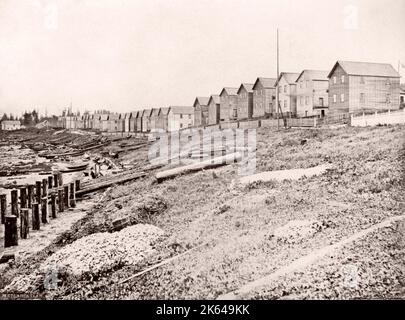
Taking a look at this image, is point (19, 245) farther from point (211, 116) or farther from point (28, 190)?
point (211, 116)

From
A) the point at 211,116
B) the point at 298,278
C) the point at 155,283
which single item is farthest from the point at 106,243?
the point at 211,116

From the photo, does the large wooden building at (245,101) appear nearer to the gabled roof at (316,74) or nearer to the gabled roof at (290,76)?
the gabled roof at (290,76)

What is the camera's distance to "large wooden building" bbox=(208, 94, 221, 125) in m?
68.4

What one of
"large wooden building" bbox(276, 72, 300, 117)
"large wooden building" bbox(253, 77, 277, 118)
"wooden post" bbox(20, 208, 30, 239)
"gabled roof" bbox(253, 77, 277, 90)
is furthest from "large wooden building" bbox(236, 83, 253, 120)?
"wooden post" bbox(20, 208, 30, 239)

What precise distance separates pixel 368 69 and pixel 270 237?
38.0 m

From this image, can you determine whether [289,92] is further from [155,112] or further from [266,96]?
[155,112]

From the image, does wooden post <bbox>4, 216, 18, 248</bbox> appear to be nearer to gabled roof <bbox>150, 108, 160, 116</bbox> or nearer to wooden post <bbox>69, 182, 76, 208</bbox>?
wooden post <bbox>69, 182, 76, 208</bbox>

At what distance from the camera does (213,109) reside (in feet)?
227

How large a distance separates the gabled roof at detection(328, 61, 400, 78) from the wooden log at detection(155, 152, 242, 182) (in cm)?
2596

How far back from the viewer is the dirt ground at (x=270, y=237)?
734 centimetres

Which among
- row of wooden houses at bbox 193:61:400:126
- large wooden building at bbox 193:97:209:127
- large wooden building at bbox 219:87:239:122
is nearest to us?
row of wooden houses at bbox 193:61:400:126

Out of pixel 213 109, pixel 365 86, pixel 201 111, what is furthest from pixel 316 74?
pixel 201 111

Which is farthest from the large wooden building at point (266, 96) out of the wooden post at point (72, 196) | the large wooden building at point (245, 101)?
the wooden post at point (72, 196)

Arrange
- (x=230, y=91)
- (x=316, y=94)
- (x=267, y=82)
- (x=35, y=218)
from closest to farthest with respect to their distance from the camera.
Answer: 1. (x=35, y=218)
2. (x=316, y=94)
3. (x=267, y=82)
4. (x=230, y=91)
